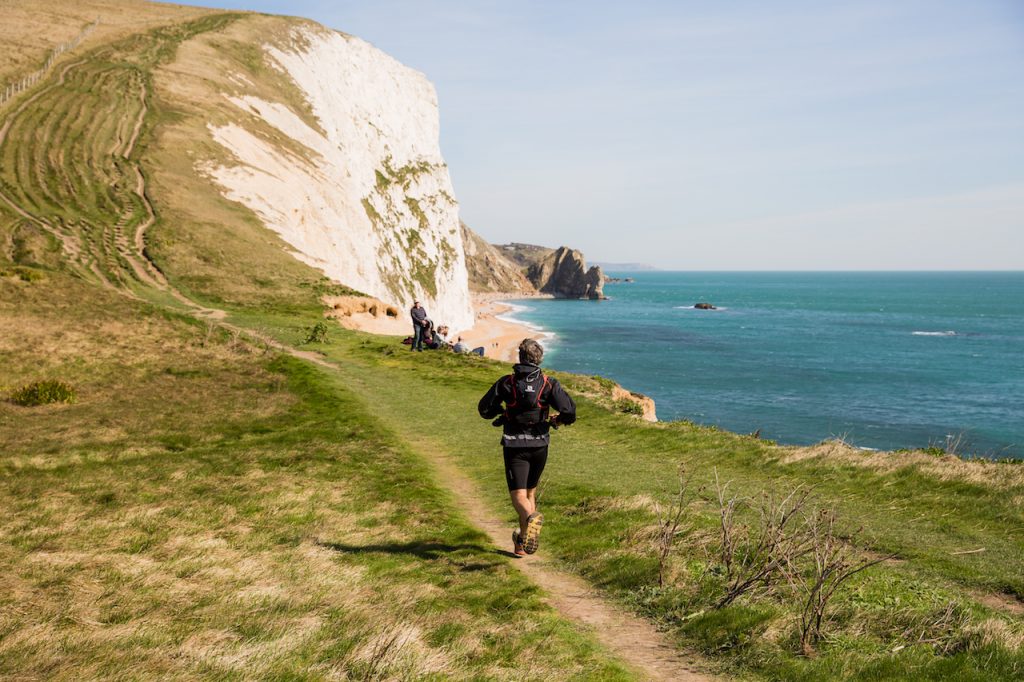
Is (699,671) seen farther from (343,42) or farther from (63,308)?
(343,42)

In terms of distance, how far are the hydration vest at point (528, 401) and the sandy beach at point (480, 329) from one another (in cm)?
3104

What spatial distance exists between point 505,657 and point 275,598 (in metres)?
3.33

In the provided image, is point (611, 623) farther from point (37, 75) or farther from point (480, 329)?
point (480, 329)

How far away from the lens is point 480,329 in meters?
114

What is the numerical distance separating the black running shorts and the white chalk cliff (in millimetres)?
46103

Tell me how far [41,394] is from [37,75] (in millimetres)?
63746

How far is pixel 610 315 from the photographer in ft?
566

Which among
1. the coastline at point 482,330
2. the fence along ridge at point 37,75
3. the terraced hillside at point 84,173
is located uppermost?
the fence along ridge at point 37,75

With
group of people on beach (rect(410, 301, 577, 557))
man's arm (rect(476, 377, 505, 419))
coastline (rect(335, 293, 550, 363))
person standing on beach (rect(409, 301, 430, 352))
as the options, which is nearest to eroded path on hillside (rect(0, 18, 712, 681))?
group of people on beach (rect(410, 301, 577, 557))

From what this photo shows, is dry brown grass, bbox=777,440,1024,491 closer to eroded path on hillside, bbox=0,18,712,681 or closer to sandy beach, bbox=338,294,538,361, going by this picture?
eroded path on hillside, bbox=0,18,712,681

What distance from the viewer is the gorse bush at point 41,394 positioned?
18781 millimetres

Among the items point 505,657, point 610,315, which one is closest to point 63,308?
point 505,657

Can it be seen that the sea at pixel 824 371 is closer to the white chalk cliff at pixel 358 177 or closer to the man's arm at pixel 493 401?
the man's arm at pixel 493 401

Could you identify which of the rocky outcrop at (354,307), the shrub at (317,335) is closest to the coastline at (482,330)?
the rocky outcrop at (354,307)
